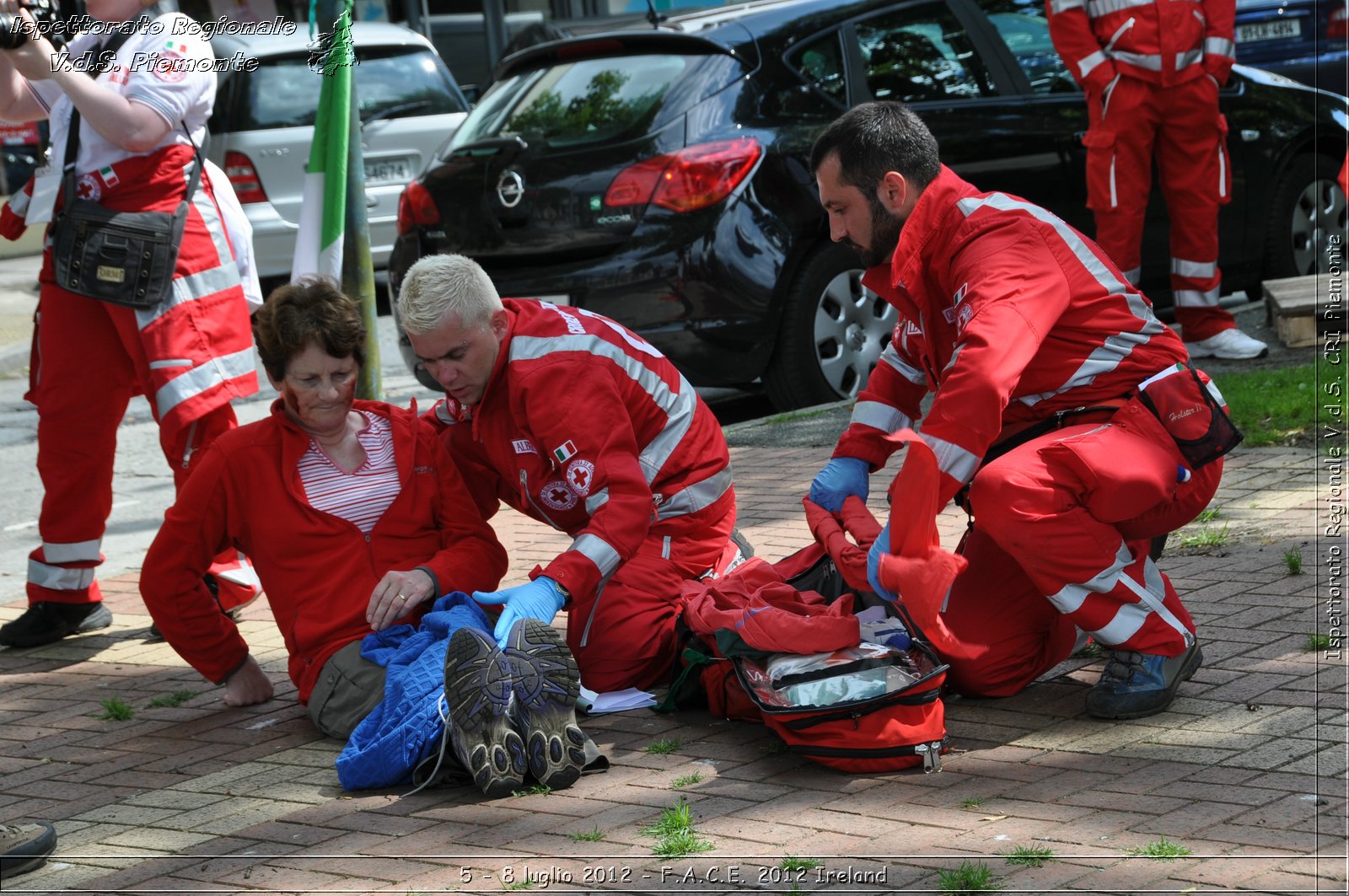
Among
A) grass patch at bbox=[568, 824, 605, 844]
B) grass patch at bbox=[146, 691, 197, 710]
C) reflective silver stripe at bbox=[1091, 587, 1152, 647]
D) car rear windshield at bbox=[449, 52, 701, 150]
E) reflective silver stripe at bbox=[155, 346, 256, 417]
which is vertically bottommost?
grass patch at bbox=[146, 691, 197, 710]

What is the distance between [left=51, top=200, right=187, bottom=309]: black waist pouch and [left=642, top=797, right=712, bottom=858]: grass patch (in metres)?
2.60

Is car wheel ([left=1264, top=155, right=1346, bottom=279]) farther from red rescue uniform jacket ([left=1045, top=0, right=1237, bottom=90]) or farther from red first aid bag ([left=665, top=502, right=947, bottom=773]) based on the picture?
red first aid bag ([left=665, top=502, right=947, bottom=773])

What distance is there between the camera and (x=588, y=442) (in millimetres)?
4027

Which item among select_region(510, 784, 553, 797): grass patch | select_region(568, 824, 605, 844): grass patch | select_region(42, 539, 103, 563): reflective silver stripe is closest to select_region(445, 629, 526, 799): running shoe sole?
select_region(510, 784, 553, 797): grass patch

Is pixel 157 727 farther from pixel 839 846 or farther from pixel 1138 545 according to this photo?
pixel 1138 545

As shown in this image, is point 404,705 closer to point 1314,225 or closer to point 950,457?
point 950,457

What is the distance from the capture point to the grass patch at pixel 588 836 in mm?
3279

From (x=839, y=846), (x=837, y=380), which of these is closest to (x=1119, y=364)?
(x=839, y=846)

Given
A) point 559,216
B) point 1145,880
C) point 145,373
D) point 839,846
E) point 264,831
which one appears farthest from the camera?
point 559,216

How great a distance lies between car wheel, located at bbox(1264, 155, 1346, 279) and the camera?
332 inches

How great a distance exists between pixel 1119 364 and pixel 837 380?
3.48 meters

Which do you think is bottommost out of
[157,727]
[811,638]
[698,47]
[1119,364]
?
[157,727]

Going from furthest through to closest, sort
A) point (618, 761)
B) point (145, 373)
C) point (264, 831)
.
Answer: point (145, 373) < point (618, 761) < point (264, 831)

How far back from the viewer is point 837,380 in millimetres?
7348
